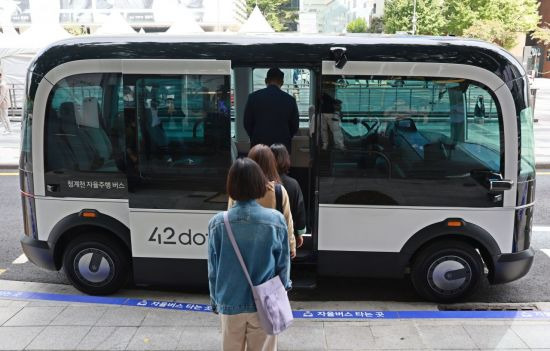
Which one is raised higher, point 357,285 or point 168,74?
point 168,74

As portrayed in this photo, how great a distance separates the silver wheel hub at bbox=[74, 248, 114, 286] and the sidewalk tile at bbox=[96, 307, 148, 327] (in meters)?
0.41

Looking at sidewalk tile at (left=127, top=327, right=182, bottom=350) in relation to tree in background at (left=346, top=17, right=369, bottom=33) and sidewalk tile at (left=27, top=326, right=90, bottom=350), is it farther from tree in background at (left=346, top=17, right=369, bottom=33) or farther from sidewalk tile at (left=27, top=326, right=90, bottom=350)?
tree in background at (left=346, top=17, right=369, bottom=33)

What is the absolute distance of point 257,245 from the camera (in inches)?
101

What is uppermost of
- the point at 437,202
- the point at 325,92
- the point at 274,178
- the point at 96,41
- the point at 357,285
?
the point at 96,41

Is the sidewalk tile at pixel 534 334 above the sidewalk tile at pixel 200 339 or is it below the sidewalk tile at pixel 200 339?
below

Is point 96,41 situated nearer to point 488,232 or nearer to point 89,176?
point 89,176

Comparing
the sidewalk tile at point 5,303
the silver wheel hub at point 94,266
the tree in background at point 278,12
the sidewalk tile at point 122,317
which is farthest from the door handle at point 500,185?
the tree in background at point 278,12

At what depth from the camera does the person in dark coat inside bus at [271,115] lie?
4.78 meters

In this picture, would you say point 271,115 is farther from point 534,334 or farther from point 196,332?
point 534,334

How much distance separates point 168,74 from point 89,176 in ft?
3.94

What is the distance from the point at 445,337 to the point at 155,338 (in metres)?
2.23

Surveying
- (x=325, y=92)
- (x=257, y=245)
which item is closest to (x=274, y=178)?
(x=257, y=245)

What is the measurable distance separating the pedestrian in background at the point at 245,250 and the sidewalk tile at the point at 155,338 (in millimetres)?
1224

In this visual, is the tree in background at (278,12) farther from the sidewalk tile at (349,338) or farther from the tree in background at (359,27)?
the sidewalk tile at (349,338)
